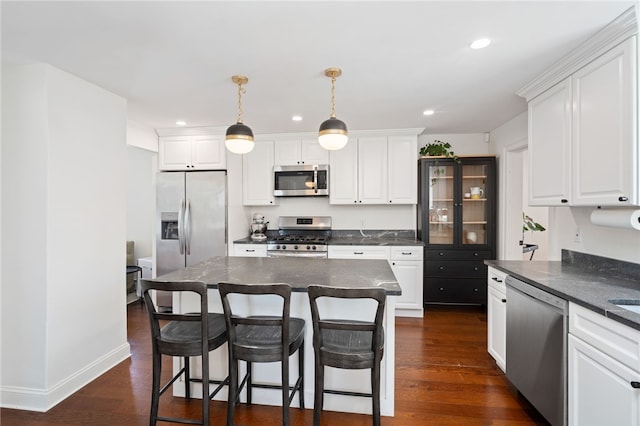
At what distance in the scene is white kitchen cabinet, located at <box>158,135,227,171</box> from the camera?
419 cm

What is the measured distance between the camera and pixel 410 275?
3887 millimetres

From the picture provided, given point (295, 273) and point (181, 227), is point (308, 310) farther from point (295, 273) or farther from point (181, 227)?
point (181, 227)

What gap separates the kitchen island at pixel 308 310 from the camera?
6.49 ft

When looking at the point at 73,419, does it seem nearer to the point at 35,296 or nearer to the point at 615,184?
the point at 35,296

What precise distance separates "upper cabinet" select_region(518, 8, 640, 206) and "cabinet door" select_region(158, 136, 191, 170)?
13.1ft

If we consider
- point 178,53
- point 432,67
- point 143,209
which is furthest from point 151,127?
point 432,67

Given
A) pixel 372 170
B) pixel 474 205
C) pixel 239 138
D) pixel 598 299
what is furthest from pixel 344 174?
pixel 598 299

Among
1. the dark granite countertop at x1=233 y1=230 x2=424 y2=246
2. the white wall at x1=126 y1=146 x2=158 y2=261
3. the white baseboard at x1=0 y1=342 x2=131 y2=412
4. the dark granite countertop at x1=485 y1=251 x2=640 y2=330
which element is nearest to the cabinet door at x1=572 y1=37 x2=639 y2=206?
the dark granite countertop at x1=485 y1=251 x2=640 y2=330

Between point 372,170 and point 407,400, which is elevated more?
point 372,170

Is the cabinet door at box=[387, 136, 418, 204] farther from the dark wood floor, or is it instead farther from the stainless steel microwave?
the dark wood floor

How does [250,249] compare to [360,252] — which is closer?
[360,252]

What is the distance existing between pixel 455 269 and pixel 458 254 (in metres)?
0.20

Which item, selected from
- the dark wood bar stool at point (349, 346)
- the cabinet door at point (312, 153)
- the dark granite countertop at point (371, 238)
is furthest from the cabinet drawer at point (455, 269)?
the dark wood bar stool at point (349, 346)

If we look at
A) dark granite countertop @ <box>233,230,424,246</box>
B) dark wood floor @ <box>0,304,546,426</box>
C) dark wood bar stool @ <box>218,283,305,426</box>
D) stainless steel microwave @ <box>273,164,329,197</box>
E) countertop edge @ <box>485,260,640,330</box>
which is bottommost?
dark wood floor @ <box>0,304,546,426</box>
